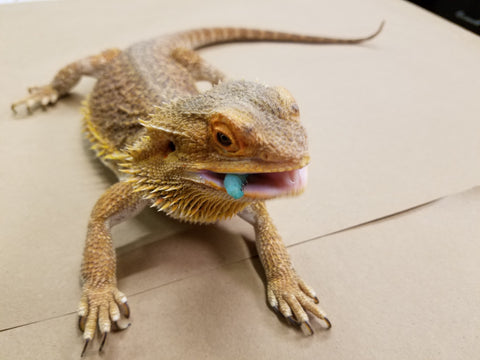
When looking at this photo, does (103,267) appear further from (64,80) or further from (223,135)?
(64,80)

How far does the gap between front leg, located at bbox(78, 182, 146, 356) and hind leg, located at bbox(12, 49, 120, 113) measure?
58.2 inches

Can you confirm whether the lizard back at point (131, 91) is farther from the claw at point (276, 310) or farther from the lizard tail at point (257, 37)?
the claw at point (276, 310)

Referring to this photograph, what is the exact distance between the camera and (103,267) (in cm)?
182

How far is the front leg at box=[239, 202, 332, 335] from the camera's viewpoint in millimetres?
1760

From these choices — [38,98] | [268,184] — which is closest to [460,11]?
[268,184]

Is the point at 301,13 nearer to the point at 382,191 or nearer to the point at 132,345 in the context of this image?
the point at 382,191

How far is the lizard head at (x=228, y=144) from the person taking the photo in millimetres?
1324

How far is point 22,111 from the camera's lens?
310 centimetres

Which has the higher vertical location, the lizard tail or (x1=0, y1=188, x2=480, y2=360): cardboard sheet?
the lizard tail

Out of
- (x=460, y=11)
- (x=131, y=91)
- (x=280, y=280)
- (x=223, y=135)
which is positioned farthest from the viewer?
(x=460, y=11)

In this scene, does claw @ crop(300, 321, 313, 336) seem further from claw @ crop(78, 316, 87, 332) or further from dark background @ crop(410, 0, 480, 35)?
dark background @ crop(410, 0, 480, 35)

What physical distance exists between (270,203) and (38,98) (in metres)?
2.14

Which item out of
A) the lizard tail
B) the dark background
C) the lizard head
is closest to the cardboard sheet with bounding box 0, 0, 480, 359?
the lizard tail

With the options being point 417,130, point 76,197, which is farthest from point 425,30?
point 76,197
